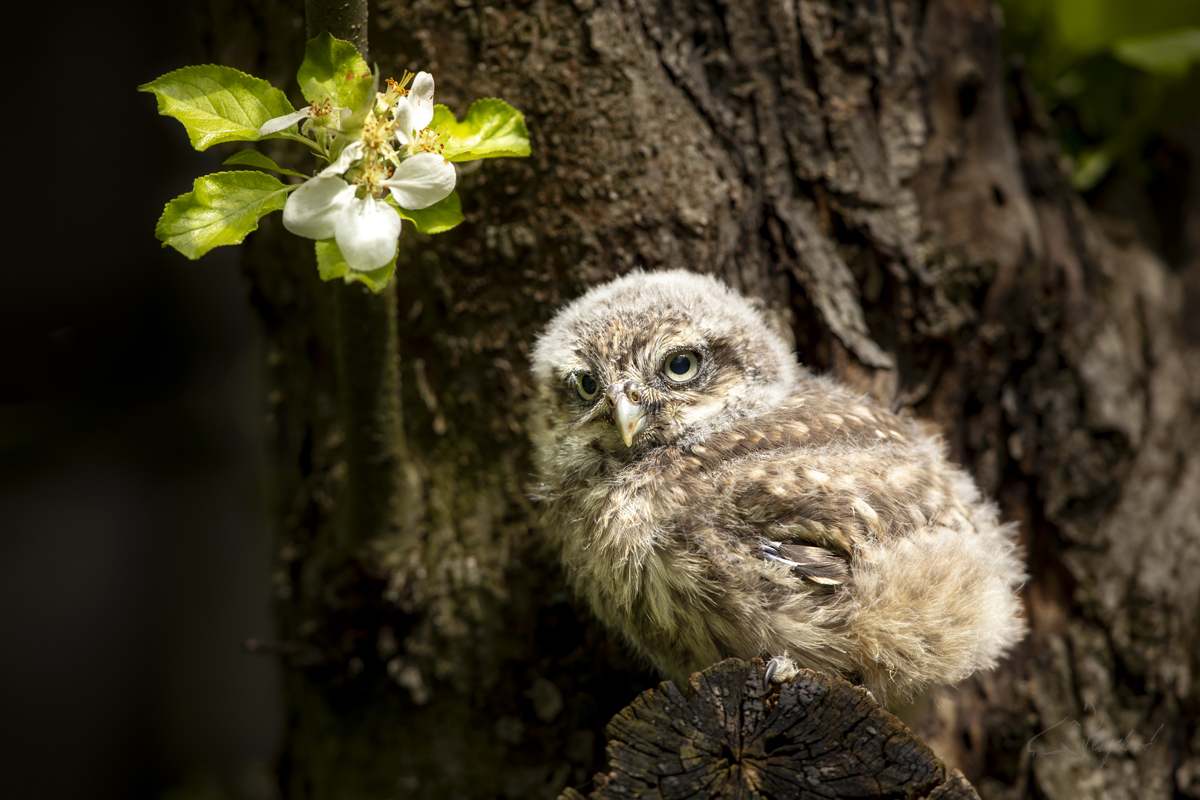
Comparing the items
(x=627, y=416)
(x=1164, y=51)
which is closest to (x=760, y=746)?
(x=627, y=416)

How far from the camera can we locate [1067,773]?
224 cm

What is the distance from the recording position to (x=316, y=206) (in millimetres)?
1157

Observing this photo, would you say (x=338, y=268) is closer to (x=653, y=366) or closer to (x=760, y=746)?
(x=653, y=366)

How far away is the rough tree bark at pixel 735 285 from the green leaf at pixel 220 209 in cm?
63

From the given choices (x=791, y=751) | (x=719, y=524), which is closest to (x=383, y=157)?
(x=719, y=524)

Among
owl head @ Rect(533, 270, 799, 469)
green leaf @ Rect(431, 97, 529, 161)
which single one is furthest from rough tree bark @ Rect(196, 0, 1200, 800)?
green leaf @ Rect(431, 97, 529, 161)

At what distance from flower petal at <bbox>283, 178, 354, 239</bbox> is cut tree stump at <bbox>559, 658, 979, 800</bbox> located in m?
0.92

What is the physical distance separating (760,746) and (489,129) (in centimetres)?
118

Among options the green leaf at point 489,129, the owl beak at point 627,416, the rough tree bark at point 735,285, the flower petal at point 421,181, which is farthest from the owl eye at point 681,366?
the flower petal at point 421,181

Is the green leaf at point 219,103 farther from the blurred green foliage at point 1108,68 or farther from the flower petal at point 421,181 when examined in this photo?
the blurred green foliage at point 1108,68

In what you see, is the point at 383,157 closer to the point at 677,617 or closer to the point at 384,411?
the point at 384,411

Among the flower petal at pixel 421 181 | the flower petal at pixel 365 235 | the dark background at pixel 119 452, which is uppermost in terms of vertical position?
the flower petal at pixel 421 181

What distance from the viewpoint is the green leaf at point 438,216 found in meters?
1.29

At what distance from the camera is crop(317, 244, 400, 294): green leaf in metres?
1.19
